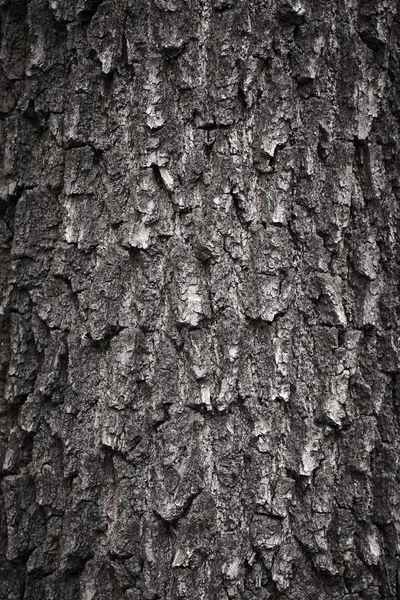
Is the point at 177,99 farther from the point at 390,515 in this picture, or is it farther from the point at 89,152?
the point at 390,515

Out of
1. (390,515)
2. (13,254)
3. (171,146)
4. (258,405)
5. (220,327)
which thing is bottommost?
(390,515)

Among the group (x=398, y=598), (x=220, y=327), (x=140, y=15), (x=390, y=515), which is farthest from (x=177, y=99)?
(x=398, y=598)

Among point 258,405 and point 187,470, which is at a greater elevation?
point 258,405

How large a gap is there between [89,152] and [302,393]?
0.79 meters

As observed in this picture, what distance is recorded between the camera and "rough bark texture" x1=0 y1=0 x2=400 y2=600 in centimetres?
143

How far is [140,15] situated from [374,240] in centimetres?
80

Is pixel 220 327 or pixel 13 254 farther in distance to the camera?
pixel 13 254

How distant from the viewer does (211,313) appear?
56.6 inches

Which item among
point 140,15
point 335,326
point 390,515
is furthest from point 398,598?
point 140,15

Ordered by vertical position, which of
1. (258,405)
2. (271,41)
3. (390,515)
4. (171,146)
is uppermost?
(271,41)

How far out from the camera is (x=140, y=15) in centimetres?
147

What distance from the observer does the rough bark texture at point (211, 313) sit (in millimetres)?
1435

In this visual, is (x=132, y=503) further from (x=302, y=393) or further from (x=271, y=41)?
(x=271, y=41)

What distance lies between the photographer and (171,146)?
1463 millimetres
